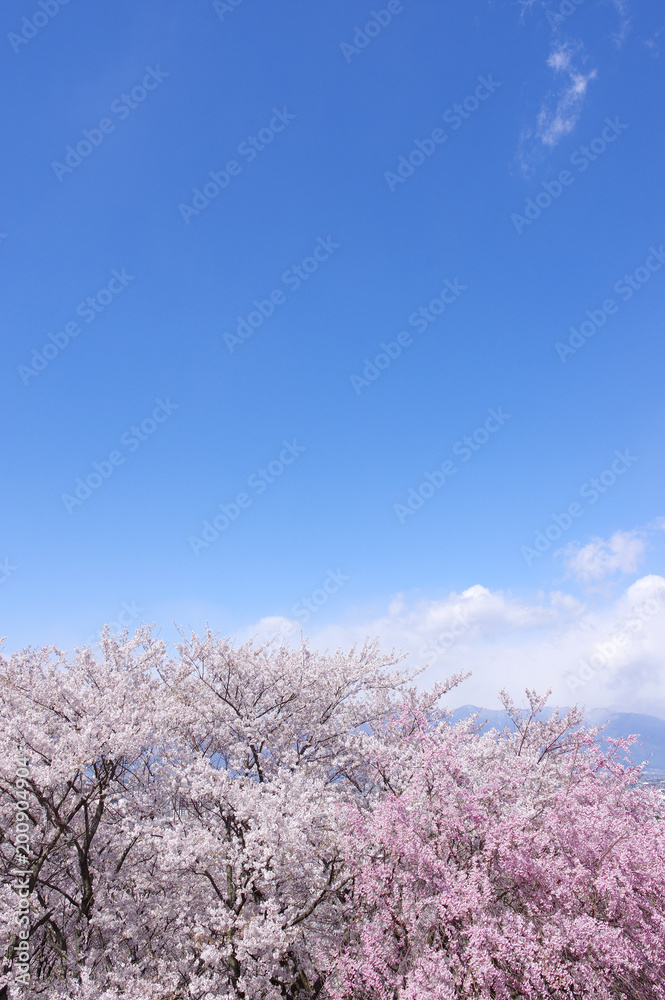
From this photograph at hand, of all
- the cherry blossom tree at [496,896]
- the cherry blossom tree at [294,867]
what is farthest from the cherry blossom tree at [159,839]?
the cherry blossom tree at [496,896]

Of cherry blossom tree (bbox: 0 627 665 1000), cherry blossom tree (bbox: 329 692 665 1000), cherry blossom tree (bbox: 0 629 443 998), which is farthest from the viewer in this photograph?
cherry blossom tree (bbox: 0 629 443 998)

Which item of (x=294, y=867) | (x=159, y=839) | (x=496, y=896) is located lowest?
(x=496, y=896)

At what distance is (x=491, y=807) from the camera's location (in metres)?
9.39

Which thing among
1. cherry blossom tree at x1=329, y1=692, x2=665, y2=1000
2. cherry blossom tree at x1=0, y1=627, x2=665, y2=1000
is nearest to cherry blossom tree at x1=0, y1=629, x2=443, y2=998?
cherry blossom tree at x1=0, y1=627, x2=665, y2=1000

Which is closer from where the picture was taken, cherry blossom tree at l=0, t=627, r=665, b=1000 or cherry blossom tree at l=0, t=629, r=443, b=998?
cherry blossom tree at l=0, t=627, r=665, b=1000

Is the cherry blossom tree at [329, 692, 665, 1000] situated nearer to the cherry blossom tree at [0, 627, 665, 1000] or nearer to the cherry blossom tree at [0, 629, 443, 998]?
the cherry blossom tree at [0, 627, 665, 1000]

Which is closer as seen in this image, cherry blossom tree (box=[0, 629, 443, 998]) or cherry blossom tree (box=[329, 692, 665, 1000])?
cherry blossom tree (box=[329, 692, 665, 1000])

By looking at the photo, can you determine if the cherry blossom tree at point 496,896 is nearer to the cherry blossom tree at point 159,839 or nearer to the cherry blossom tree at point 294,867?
the cherry blossom tree at point 294,867

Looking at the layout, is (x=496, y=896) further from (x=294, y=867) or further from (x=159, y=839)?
(x=159, y=839)

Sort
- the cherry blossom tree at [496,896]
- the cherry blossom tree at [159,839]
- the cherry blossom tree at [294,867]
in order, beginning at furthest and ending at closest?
the cherry blossom tree at [159,839] < the cherry blossom tree at [294,867] < the cherry blossom tree at [496,896]

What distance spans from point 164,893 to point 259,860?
3.26 metres

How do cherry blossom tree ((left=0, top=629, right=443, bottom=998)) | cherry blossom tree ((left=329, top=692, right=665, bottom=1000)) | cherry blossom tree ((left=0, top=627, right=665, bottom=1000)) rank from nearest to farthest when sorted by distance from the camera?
cherry blossom tree ((left=329, top=692, right=665, bottom=1000)), cherry blossom tree ((left=0, top=627, right=665, bottom=1000)), cherry blossom tree ((left=0, top=629, right=443, bottom=998))

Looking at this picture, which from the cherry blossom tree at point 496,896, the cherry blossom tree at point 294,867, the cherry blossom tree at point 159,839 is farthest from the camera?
the cherry blossom tree at point 159,839

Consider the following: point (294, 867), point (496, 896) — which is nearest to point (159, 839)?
point (294, 867)
